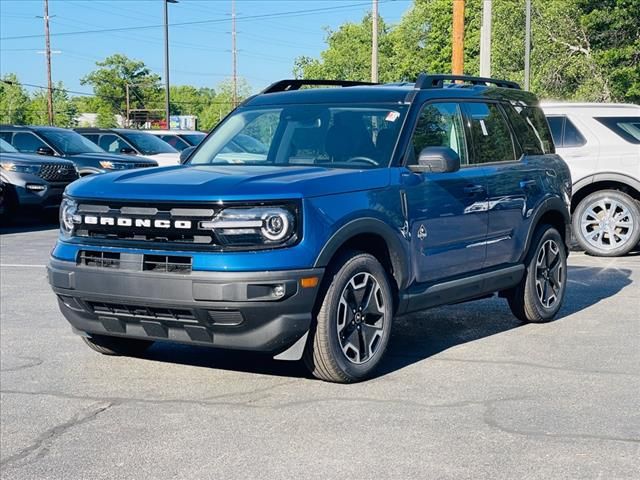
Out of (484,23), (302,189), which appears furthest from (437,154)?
(484,23)

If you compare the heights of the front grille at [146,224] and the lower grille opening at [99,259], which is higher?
the front grille at [146,224]

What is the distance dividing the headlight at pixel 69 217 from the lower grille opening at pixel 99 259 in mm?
218

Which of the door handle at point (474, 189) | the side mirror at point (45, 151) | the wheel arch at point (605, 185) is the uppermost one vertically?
the side mirror at point (45, 151)

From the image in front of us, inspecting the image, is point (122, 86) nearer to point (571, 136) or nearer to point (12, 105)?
point (12, 105)

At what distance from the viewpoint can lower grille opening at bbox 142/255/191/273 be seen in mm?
5227

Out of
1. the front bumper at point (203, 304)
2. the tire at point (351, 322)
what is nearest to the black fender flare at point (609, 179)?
the tire at point (351, 322)

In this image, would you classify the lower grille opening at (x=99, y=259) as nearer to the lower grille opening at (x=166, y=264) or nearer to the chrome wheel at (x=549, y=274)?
the lower grille opening at (x=166, y=264)

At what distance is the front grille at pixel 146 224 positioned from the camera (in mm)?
5230

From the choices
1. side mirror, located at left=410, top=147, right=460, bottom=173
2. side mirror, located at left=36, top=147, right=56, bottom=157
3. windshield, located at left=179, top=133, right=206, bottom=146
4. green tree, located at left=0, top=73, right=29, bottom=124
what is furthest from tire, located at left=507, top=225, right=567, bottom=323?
green tree, located at left=0, top=73, right=29, bottom=124

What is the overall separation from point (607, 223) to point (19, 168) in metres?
10.1

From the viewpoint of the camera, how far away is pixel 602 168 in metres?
12.2

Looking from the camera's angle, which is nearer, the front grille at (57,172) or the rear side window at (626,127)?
the rear side window at (626,127)

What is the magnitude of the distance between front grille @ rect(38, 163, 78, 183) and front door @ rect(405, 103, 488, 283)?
11.6 m

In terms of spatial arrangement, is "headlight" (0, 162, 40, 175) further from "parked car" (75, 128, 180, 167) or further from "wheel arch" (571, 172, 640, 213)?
"wheel arch" (571, 172, 640, 213)
